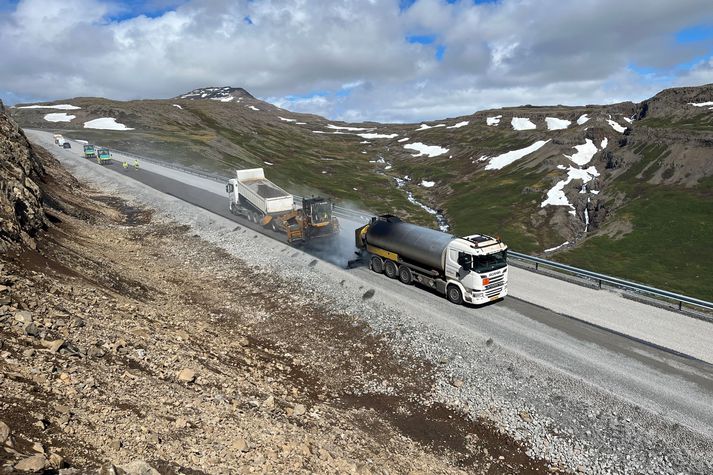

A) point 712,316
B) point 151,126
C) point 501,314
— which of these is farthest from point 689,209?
point 151,126

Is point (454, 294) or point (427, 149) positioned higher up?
point (427, 149)

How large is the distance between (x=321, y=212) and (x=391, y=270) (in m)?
8.40

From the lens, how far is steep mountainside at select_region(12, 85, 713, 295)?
7244 cm

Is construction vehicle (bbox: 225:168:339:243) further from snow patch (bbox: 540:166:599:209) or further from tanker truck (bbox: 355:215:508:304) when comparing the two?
snow patch (bbox: 540:166:599:209)

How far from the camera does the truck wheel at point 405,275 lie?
23553mm

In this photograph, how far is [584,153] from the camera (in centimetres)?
11600

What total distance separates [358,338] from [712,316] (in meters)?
16.6

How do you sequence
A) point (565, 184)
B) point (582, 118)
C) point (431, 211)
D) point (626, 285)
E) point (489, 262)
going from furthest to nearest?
point (582, 118) → point (565, 184) → point (431, 211) → point (626, 285) → point (489, 262)

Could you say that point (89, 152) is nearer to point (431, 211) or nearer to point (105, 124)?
point (105, 124)

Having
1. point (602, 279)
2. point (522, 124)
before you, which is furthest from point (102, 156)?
point (522, 124)

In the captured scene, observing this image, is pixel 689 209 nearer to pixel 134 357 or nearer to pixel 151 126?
pixel 134 357

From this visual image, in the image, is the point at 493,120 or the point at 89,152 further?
the point at 493,120

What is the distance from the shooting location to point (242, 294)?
22906mm

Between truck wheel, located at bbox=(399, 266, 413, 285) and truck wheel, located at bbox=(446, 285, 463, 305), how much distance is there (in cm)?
256
